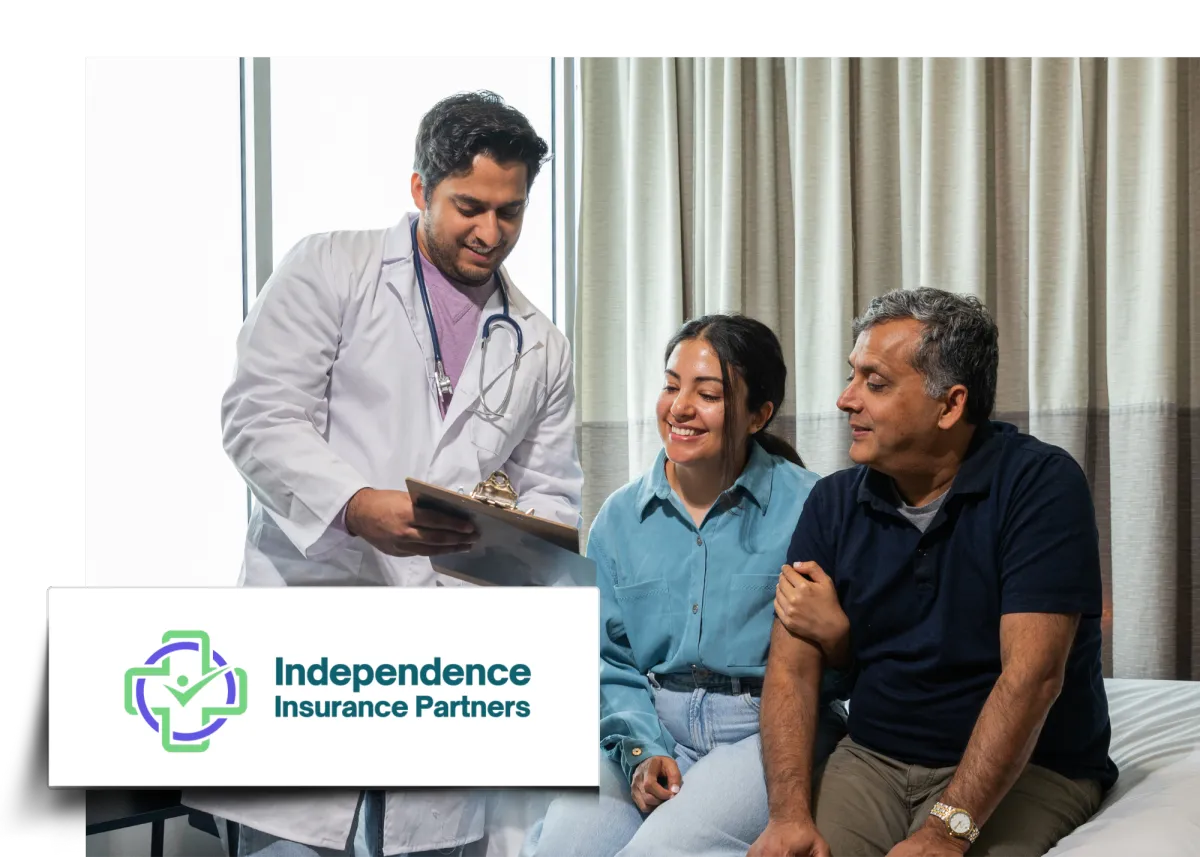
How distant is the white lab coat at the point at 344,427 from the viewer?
1.70m

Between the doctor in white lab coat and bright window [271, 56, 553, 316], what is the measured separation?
0.06m

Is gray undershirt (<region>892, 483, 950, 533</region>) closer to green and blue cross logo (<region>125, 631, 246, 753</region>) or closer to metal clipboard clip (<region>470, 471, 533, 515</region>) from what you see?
metal clipboard clip (<region>470, 471, 533, 515</region>)

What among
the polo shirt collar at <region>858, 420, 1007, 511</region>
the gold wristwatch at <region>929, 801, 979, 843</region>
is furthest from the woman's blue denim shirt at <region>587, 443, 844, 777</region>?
the gold wristwatch at <region>929, 801, 979, 843</region>

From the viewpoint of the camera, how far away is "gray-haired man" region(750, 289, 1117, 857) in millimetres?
1430

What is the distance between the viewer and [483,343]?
1.76 metres

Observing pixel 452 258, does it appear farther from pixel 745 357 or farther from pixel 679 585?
pixel 679 585

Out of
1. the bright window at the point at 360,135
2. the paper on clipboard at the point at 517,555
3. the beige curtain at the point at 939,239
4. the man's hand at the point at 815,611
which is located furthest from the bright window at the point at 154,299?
the man's hand at the point at 815,611

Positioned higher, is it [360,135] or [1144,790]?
[360,135]

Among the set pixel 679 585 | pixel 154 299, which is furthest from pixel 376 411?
pixel 679 585

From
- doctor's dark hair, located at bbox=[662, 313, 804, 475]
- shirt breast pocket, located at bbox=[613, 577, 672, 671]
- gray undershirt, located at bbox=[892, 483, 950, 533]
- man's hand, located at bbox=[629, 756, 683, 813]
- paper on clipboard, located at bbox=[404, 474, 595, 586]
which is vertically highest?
doctor's dark hair, located at bbox=[662, 313, 804, 475]

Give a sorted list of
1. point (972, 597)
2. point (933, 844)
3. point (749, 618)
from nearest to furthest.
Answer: point (933, 844)
point (972, 597)
point (749, 618)

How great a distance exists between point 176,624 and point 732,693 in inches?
35.2

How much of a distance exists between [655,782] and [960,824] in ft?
1.42

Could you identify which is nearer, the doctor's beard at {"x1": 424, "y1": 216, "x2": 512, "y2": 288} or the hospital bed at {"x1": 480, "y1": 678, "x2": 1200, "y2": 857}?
the hospital bed at {"x1": 480, "y1": 678, "x2": 1200, "y2": 857}
